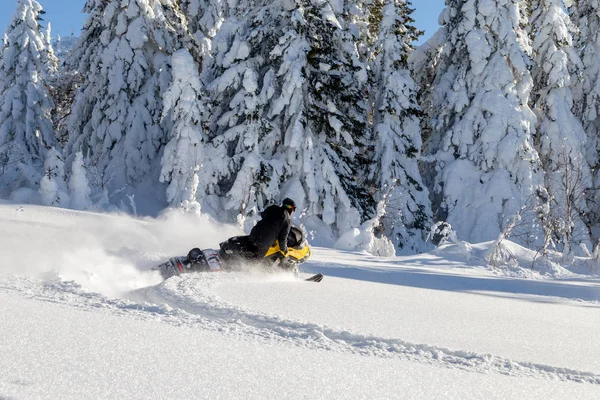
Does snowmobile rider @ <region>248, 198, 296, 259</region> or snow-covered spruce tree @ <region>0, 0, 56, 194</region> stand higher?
snow-covered spruce tree @ <region>0, 0, 56, 194</region>

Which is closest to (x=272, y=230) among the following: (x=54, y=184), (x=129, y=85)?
(x=54, y=184)

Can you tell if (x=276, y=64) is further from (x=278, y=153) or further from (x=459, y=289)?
(x=459, y=289)

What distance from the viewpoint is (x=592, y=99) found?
23922mm

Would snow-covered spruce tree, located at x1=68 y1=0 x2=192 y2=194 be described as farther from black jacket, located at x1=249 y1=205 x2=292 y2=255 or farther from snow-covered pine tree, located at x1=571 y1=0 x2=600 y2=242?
snow-covered pine tree, located at x1=571 y1=0 x2=600 y2=242

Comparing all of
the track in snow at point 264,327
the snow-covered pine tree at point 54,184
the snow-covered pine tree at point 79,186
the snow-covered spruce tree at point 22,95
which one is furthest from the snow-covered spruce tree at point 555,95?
the snow-covered spruce tree at point 22,95

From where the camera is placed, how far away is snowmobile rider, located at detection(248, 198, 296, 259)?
795cm

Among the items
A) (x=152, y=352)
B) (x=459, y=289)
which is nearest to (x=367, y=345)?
(x=152, y=352)

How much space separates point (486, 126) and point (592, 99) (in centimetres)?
681

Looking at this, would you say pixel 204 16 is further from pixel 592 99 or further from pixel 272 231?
pixel 272 231

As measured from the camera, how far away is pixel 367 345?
14.1ft

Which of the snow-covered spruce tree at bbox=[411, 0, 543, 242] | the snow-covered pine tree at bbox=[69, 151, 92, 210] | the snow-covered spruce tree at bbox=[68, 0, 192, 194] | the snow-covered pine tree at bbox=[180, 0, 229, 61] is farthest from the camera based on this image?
the snow-covered pine tree at bbox=[180, 0, 229, 61]

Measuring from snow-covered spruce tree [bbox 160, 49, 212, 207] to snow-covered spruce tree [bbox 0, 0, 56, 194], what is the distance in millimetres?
8053

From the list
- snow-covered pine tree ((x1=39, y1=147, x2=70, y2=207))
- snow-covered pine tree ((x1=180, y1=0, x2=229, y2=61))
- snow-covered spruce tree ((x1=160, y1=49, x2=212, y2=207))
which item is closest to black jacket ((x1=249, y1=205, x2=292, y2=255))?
snow-covered spruce tree ((x1=160, y1=49, x2=212, y2=207))

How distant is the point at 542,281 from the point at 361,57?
14.4 m
